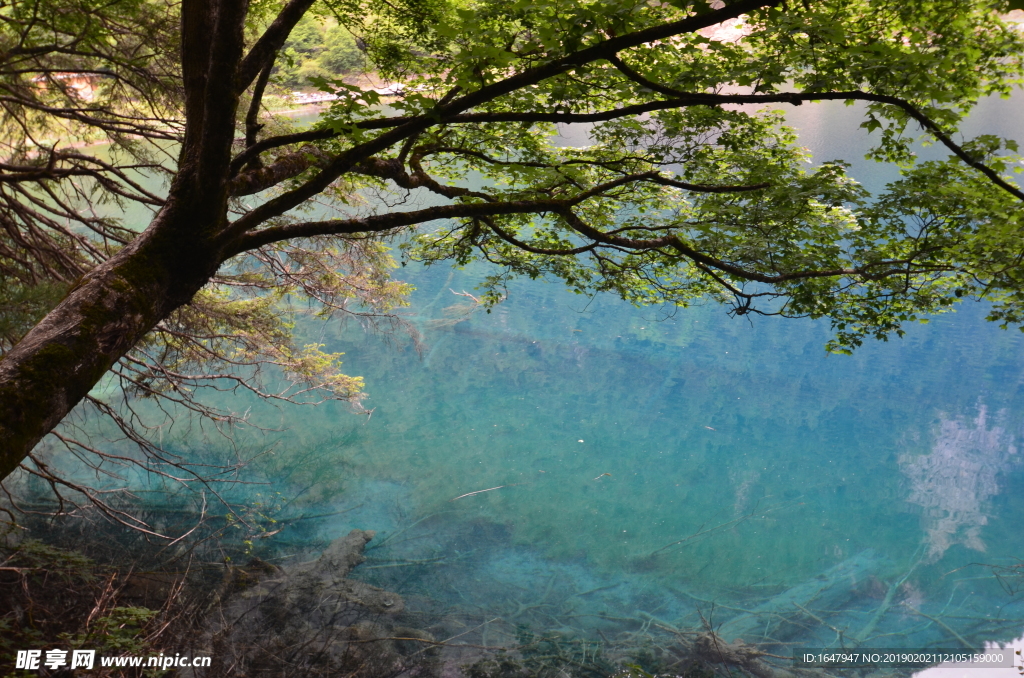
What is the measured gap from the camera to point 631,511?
7.70 m

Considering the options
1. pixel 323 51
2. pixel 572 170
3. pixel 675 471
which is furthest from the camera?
pixel 323 51

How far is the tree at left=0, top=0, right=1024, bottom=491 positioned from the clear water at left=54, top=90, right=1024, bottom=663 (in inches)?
95.4

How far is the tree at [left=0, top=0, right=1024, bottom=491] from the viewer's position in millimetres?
2283

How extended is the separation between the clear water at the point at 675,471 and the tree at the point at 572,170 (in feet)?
7.95

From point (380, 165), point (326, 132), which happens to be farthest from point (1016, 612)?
point (326, 132)

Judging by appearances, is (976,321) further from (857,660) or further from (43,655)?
(43,655)

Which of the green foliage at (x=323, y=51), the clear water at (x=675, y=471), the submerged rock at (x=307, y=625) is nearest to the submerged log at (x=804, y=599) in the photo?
the clear water at (x=675, y=471)

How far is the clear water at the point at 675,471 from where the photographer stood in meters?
6.16

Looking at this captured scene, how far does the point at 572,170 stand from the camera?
14.5 feet

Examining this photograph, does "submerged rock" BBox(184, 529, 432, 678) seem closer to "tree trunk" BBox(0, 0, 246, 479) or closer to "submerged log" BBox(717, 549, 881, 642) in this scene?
"submerged log" BBox(717, 549, 881, 642)

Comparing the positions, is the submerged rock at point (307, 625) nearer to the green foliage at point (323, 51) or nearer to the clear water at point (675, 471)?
the clear water at point (675, 471)

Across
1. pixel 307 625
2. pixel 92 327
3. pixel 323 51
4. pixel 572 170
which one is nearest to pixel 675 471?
pixel 307 625

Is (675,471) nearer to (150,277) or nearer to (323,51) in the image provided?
(150,277)

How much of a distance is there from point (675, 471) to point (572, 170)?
17.4ft
